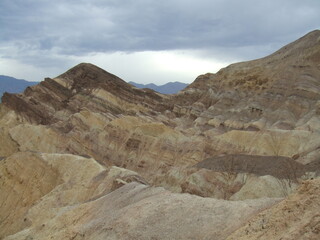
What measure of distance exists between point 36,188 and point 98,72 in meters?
45.0

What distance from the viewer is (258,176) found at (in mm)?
43375

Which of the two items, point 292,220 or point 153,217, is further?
point 153,217

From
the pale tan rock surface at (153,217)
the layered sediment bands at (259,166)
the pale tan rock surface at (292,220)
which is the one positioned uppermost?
the pale tan rock surface at (292,220)

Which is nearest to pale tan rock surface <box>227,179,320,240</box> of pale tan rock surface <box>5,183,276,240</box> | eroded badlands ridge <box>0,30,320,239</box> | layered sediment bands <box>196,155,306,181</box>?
eroded badlands ridge <box>0,30,320,239</box>

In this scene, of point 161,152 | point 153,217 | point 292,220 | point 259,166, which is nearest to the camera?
point 292,220

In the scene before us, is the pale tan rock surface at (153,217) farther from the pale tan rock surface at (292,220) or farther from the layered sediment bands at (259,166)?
the layered sediment bands at (259,166)

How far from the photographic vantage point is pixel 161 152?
6284 centimetres

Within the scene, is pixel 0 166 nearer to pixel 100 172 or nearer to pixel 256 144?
pixel 100 172

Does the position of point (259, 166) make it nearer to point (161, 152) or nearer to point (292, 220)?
point (161, 152)

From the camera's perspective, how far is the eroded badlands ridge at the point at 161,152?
71.5 feet

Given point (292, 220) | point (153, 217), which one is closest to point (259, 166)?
point (153, 217)

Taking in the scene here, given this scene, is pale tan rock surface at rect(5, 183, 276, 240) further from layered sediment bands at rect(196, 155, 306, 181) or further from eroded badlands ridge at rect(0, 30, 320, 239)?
layered sediment bands at rect(196, 155, 306, 181)

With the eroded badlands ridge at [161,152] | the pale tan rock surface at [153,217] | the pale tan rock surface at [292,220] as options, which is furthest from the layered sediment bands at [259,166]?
the pale tan rock surface at [292,220]

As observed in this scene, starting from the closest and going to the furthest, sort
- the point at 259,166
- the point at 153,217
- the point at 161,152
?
the point at 153,217, the point at 259,166, the point at 161,152
